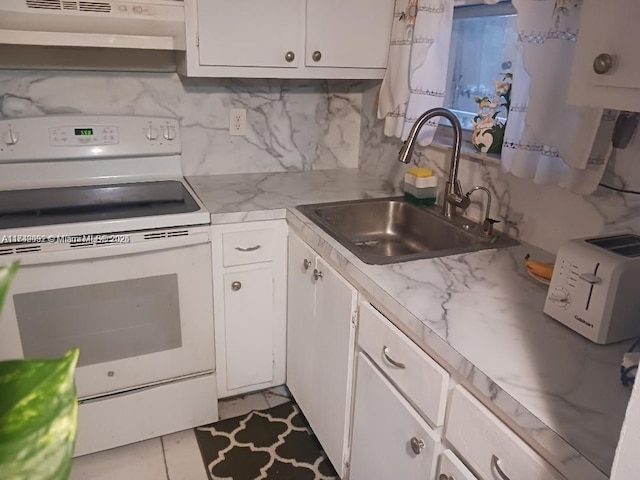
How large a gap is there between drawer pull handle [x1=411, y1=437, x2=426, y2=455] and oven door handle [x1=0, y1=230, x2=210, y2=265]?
0.98 meters

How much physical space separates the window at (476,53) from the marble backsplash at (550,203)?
0.22m

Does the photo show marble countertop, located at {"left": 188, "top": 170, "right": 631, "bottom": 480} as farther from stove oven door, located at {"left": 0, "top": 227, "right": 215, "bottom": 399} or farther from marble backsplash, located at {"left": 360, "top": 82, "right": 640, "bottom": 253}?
stove oven door, located at {"left": 0, "top": 227, "right": 215, "bottom": 399}

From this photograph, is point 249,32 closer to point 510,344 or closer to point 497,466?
point 510,344

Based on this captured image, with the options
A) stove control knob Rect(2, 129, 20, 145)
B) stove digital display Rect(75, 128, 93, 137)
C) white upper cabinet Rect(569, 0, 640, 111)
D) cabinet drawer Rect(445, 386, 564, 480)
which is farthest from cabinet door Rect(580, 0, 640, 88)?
stove control knob Rect(2, 129, 20, 145)

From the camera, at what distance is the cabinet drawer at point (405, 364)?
1123mm

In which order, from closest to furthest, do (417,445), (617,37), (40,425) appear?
(40,425) < (617,37) < (417,445)

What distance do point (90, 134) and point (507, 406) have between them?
6.02 feet

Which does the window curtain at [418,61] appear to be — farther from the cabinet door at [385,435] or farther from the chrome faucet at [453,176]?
the cabinet door at [385,435]

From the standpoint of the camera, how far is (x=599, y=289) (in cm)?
105

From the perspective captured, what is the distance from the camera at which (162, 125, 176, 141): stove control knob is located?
2195 mm

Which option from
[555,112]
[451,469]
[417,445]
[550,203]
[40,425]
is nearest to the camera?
[40,425]

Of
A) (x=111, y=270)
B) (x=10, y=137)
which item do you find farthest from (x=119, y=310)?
(x=10, y=137)

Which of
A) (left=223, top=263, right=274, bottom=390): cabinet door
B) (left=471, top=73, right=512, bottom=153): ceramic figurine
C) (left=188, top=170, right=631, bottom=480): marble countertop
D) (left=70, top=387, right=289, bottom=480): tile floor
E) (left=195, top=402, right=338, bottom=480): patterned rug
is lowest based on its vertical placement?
(left=70, top=387, right=289, bottom=480): tile floor

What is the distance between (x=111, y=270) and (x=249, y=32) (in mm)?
974
